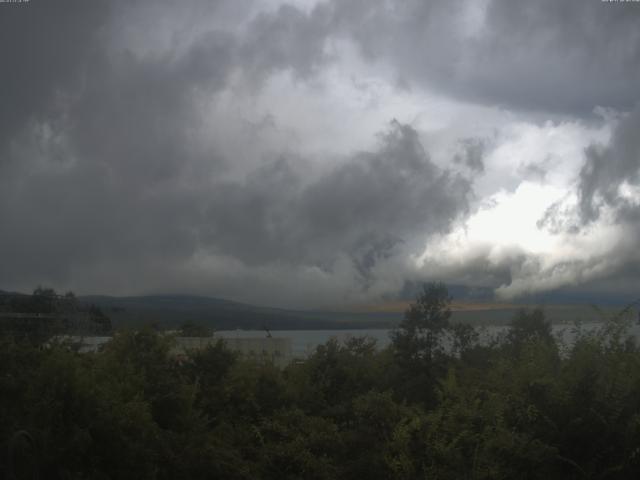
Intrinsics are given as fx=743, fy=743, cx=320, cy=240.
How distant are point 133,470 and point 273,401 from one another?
5267 millimetres

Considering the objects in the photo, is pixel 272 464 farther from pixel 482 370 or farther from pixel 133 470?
pixel 482 370

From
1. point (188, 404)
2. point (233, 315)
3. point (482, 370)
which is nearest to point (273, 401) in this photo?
point (188, 404)

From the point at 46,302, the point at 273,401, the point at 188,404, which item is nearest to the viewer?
the point at 188,404

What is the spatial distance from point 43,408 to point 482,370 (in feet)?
32.9

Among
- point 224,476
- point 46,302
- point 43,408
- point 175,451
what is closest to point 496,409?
point 224,476

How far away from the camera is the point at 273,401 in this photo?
15.5 m

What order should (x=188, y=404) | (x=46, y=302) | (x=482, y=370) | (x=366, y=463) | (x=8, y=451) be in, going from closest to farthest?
(x=8, y=451), (x=366, y=463), (x=188, y=404), (x=482, y=370), (x=46, y=302)

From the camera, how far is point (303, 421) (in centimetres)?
1322

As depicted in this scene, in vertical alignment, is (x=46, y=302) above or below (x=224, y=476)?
above

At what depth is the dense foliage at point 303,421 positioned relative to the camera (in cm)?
1043

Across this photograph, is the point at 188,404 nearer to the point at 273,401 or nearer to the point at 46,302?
the point at 273,401

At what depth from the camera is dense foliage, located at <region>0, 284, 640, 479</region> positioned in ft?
34.2

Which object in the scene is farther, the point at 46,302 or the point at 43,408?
the point at 46,302

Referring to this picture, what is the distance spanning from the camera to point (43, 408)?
33.1ft
